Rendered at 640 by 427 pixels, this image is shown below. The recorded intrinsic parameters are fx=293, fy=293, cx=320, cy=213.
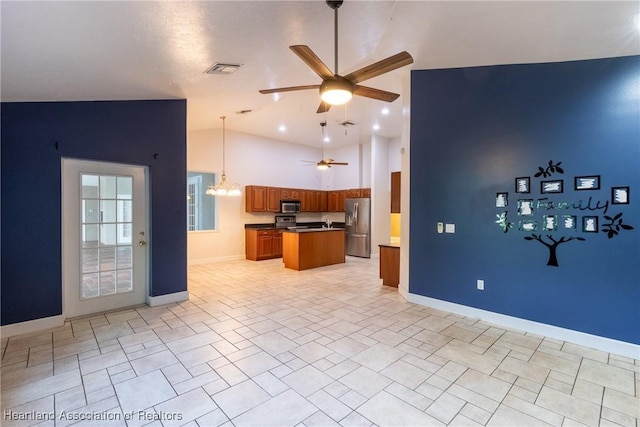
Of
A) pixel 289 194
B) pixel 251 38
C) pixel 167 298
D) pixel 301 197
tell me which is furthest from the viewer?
pixel 301 197

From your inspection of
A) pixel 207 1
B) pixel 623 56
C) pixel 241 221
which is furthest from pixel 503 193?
pixel 241 221

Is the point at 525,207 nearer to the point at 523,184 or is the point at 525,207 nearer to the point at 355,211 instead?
the point at 523,184

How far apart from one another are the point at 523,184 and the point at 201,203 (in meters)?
7.24

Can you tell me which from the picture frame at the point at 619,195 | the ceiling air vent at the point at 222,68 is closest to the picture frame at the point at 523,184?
the picture frame at the point at 619,195

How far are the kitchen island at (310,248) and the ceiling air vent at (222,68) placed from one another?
3.88 metres

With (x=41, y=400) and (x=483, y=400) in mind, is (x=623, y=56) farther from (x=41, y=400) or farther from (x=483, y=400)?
(x=41, y=400)

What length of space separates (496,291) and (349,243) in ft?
18.0

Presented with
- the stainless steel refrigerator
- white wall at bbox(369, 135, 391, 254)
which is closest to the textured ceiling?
white wall at bbox(369, 135, 391, 254)

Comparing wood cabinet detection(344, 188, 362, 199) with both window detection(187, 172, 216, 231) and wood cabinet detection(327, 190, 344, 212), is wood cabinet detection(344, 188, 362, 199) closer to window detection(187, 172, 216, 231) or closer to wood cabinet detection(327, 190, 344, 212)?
wood cabinet detection(327, 190, 344, 212)

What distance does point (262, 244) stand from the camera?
808 centimetres

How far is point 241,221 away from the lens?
8.32 meters

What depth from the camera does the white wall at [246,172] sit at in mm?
7539

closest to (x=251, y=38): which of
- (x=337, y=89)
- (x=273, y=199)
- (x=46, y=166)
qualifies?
(x=337, y=89)

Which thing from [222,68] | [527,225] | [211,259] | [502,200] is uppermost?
[222,68]
